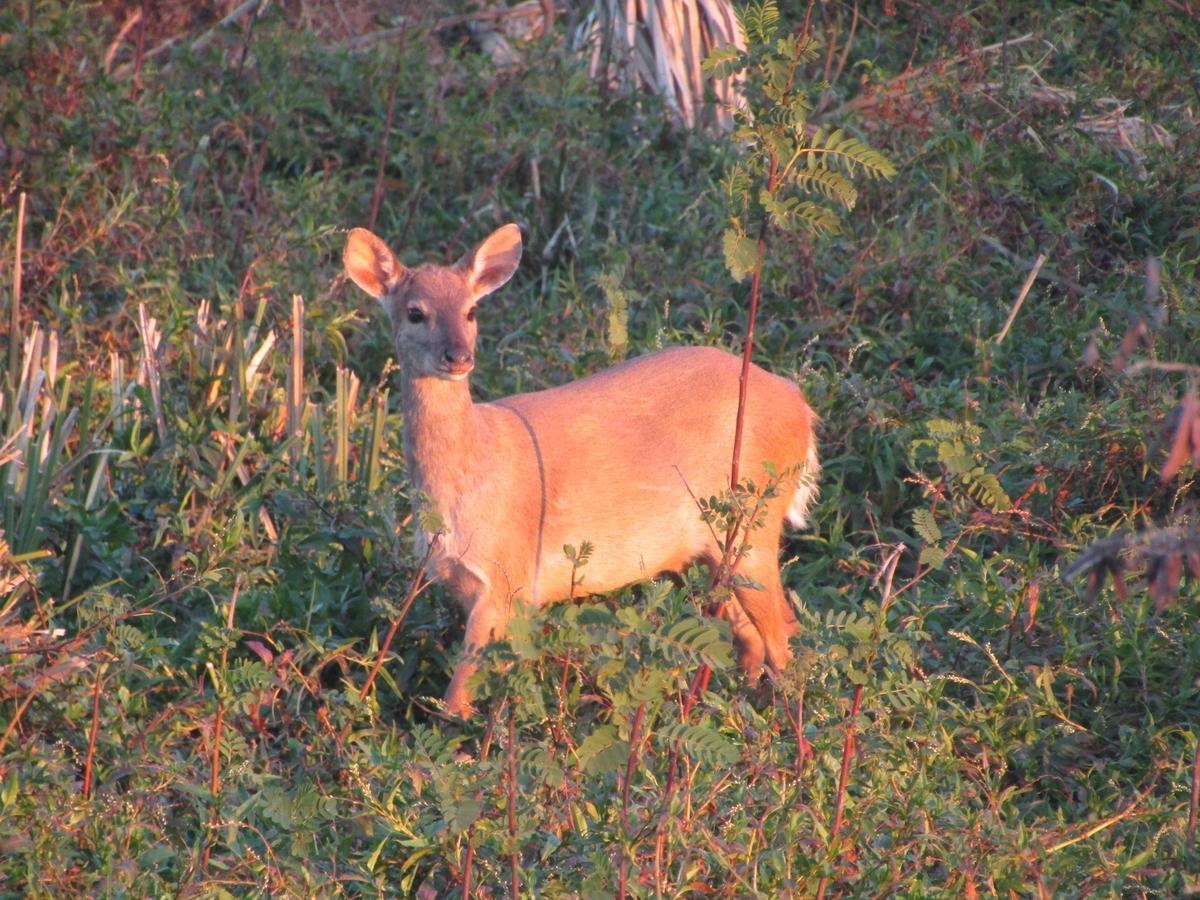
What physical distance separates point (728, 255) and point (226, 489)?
2.52 metres

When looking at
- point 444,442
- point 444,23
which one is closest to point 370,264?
point 444,442

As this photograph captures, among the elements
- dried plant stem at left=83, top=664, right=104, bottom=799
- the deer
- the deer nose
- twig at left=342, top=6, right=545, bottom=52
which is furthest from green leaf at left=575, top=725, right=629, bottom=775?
twig at left=342, top=6, right=545, bottom=52

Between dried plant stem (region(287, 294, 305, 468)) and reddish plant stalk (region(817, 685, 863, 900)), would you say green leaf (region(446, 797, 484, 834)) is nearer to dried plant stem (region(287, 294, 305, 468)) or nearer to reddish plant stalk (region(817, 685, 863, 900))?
reddish plant stalk (region(817, 685, 863, 900))

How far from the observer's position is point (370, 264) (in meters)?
5.23

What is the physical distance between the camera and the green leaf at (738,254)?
3.66 meters

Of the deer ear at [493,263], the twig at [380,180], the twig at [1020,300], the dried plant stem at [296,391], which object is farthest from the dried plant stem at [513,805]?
the twig at [380,180]

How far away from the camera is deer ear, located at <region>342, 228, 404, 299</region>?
16.8 feet

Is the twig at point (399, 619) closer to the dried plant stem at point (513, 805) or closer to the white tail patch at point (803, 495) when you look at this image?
the dried plant stem at point (513, 805)

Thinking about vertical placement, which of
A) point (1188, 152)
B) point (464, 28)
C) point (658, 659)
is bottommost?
point (464, 28)

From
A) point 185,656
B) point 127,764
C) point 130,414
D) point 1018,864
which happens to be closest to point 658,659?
point 1018,864

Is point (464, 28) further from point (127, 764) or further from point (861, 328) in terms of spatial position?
point (127, 764)

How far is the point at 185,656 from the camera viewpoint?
491 cm

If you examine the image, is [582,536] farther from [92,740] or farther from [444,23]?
[444,23]

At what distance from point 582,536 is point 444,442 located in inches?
22.7
